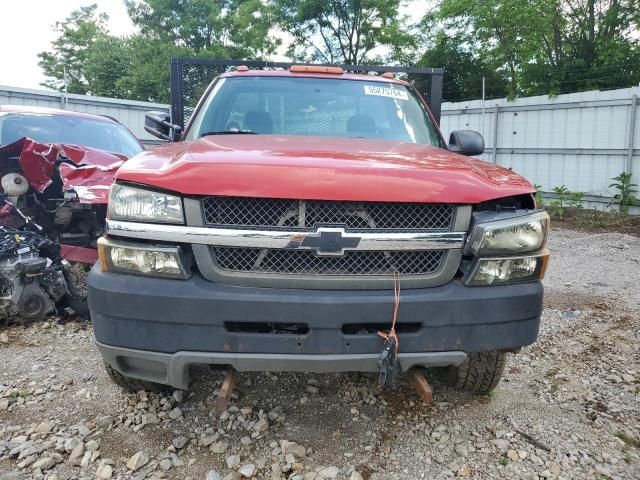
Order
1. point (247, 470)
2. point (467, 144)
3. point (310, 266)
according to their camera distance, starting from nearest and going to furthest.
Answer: point (310, 266) < point (247, 470) < point (467, 144)

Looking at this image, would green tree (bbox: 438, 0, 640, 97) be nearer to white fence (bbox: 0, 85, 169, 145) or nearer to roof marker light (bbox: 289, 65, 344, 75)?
white fence (bbox: 0, 85, 169, 145)

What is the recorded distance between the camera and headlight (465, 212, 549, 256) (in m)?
2.17

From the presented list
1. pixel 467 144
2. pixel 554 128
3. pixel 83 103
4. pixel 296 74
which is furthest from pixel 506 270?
pixel 83 103

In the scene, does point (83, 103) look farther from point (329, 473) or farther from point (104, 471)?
point (329, 473)

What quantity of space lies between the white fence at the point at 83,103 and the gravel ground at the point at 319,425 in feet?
25.7

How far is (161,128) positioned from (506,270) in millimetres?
2748

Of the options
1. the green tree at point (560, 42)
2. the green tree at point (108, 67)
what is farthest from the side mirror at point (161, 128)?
the green tree at point (108, 67)

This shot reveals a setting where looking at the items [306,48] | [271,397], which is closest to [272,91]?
[271,397]

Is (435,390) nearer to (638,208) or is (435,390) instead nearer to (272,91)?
(272,91)

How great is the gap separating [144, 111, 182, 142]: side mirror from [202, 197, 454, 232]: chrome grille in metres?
1.89

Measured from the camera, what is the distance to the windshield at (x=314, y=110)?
132 inches

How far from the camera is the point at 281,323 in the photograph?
6.81ft

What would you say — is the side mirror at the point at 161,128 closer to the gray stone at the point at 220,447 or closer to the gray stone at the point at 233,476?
the gray stone at the point at 220,447

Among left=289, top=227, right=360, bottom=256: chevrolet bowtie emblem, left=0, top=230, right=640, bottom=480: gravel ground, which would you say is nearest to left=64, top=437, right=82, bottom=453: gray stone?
left=0, top=230, right=640, bottom=480: gravel ground
